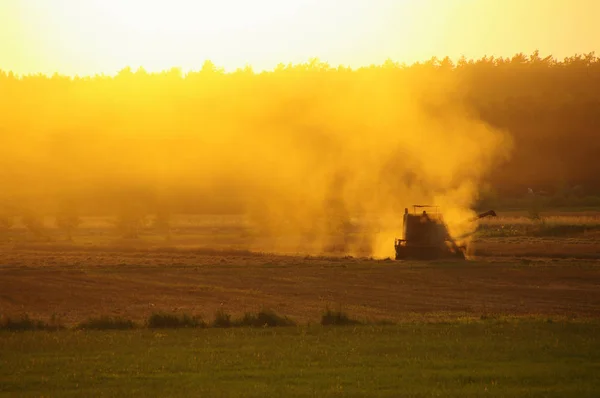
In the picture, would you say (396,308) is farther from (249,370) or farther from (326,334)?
(249,370)

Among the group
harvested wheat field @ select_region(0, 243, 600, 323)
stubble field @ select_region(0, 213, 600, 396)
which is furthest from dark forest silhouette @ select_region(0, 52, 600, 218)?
harvested wheat field @ select_region(0, 243, 600, 323)

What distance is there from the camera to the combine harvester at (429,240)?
2045 inches

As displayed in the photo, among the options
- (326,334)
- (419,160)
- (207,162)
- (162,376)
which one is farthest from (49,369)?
(207,162)

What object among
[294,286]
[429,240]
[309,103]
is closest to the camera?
[294,286]

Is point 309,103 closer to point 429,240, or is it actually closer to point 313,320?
point 429,240

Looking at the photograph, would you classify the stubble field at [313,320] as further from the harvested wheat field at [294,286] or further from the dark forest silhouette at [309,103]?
the dark forest silhouette at [309,103]

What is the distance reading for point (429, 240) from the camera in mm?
52219

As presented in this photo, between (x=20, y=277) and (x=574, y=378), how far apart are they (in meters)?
32.3

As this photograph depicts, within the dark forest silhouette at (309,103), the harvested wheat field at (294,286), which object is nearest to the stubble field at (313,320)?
the harvested wheat field at (294,286)

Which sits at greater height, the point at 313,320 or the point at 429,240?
the point at 429,240

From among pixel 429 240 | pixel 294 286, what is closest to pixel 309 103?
pixel 429 240

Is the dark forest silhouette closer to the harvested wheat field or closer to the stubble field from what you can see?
the stubble field

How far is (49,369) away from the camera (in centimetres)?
1812

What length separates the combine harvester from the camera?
51938mm
